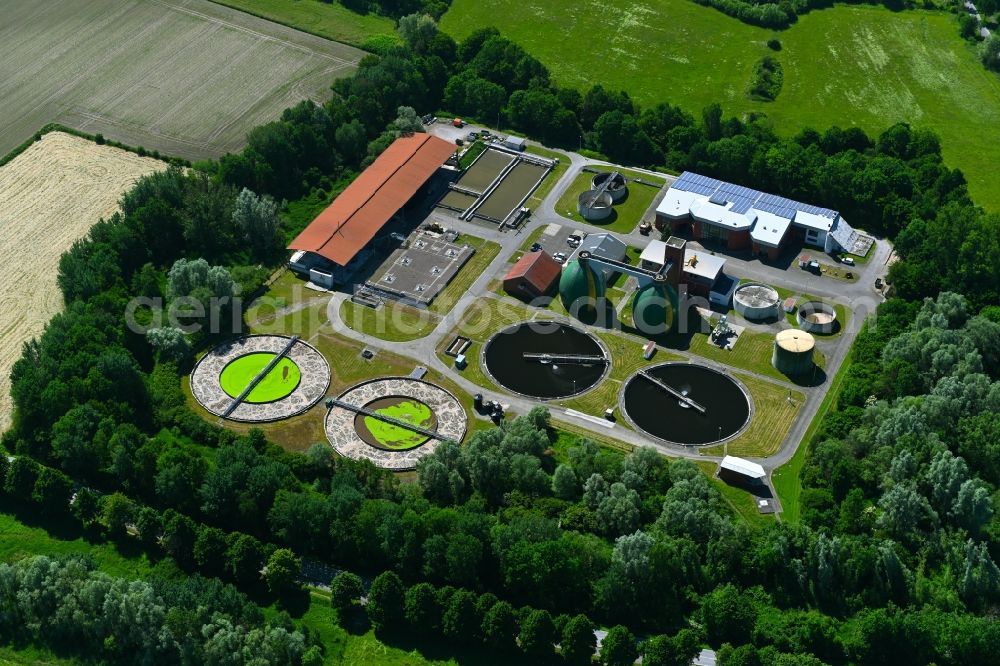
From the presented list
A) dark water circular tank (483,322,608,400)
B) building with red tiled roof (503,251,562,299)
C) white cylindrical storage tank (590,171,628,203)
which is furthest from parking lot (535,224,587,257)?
dark water circular tank (483,322,608,400)

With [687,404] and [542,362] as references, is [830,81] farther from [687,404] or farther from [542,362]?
[542,362]

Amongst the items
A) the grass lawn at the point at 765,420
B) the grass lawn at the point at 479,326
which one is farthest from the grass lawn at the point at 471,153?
the grass lawn at the point at 765,420

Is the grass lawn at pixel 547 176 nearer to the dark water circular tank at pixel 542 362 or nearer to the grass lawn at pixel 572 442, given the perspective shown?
the dark water circular tank at pixel 542 362

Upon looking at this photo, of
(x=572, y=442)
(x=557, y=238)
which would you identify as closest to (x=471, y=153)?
(x=557, y=238)

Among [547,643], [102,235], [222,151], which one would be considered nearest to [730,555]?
[547,643]

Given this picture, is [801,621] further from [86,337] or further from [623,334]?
[86,337]
